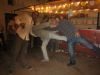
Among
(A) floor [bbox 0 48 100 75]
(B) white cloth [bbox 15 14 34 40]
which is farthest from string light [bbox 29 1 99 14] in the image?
(B) white cloth [bbox 15 14 34 40]

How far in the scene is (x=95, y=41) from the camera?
977cm

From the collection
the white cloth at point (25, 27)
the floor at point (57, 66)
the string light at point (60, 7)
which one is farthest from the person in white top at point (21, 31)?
the string light at point (60, 7)

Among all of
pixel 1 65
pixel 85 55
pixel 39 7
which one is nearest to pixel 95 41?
pixel 85 55

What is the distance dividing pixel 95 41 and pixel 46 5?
7.11 metres

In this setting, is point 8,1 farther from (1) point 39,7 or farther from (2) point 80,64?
(2) point 80,64

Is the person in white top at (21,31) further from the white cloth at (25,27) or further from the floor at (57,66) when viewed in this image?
the floor at (57,66)

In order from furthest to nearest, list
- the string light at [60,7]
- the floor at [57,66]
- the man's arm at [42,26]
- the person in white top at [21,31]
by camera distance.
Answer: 1. the string light at [60,7]
2. the man's arm at [42,26]
3. the person in white top at [21,31]
4. the floor at [57,66]

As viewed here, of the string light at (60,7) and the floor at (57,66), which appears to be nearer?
the floor at (57,66)

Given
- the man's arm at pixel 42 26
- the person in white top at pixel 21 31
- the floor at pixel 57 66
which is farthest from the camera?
the man's arm at pixel 42 26

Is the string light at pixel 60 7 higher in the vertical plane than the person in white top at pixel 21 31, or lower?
higher

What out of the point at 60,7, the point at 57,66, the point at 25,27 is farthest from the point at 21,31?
the point at 60,7

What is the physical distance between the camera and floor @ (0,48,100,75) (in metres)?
7.26

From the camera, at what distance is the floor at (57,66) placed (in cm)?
726

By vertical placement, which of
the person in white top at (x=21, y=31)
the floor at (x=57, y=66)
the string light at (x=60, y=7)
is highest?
the string light at (x=60, y=7)
